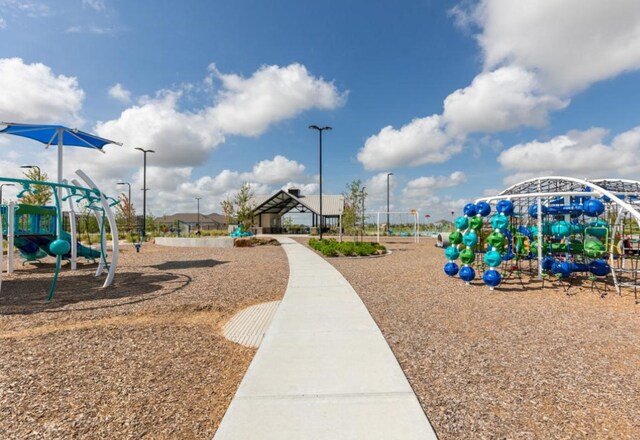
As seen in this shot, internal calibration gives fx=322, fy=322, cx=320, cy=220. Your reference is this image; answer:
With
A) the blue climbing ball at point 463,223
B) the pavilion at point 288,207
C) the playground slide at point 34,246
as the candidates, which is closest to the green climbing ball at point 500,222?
the blue climbing ball at point 463,223

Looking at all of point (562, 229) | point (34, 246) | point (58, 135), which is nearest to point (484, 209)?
point (562, 229)

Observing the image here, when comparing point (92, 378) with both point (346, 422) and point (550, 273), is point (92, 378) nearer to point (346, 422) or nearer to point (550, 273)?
point (346, 422)

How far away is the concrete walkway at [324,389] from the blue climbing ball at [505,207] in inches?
261

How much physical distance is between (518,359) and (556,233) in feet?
23.4

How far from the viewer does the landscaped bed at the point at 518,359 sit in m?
2.90

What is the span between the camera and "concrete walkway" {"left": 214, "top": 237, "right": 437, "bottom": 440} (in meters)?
2.66

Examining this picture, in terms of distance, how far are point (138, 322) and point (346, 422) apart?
15.1 feet

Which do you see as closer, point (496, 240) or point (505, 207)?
point (496, 240)

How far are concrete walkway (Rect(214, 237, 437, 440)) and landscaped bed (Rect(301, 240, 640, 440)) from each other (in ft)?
0.96

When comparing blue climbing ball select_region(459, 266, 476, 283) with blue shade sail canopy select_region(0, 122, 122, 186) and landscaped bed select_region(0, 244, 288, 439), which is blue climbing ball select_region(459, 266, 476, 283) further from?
blue shade sail canopy select_region(0, 122, 122, 186)

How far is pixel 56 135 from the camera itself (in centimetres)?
1230

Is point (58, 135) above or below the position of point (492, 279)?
above

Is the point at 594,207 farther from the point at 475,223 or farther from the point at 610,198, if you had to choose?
the point at 475,223

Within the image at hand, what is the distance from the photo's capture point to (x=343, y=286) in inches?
331
